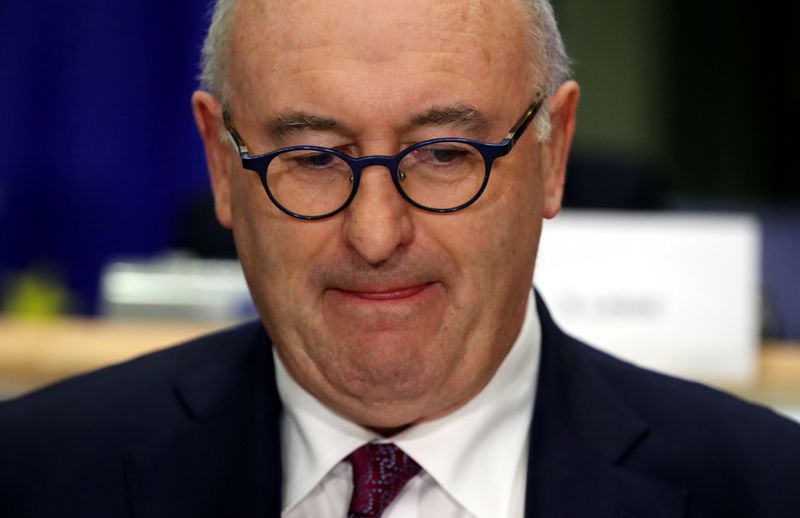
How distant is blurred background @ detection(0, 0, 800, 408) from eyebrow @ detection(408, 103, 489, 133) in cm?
209

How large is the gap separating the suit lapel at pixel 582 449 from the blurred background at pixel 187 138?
1.84 metres

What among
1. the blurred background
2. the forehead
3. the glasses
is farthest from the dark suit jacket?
the blurred background

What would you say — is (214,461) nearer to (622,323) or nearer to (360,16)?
(360,16)

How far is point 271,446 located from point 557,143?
24.6 inches

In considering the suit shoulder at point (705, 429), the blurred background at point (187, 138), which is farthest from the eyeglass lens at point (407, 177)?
the blurred background at point (187, 138)

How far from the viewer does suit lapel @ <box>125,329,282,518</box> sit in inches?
68.6

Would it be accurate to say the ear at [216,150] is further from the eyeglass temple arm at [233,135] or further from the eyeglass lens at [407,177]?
the eyeglass lens at [407,177]

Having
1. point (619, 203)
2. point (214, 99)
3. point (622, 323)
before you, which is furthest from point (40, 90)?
point (214, 99)

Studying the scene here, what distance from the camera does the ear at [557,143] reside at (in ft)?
5.78

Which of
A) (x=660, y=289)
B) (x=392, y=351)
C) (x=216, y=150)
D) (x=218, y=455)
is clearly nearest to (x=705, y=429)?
(x=392, y=351)

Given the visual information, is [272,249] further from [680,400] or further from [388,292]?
[680,400]

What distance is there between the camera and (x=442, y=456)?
1.72 metres

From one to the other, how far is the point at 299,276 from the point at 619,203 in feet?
10.4

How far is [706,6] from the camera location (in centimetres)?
650
